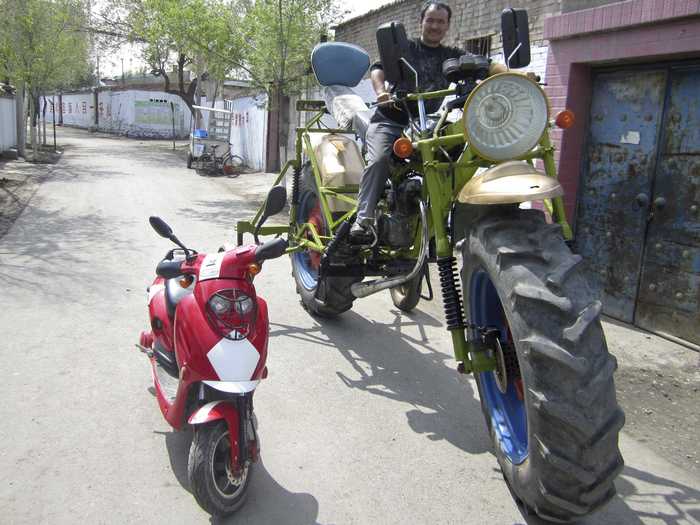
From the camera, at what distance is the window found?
8.29 meters

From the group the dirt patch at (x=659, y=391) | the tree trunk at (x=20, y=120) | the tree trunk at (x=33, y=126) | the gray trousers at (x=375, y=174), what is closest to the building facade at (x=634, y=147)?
the dirt patch at (x=659, y=391)

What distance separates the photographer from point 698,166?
16.8ft

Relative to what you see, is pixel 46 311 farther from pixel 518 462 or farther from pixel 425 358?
pixel 518 462

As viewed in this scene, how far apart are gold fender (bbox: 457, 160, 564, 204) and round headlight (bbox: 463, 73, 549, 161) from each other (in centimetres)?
11

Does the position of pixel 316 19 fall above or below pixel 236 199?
above

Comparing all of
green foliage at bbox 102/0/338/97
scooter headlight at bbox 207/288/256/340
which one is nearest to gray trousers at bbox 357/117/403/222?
scooter headlight at bbox 207/288/256/340

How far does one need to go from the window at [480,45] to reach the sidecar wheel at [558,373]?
6.23 metres

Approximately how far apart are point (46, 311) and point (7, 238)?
3.46 meters

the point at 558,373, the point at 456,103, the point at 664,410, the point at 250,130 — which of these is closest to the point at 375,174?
the point at 456,103

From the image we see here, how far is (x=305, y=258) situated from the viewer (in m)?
6.09

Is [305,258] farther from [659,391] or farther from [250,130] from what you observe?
[250,130]

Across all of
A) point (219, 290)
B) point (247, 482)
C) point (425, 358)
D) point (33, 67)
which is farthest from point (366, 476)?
point (33, 67)

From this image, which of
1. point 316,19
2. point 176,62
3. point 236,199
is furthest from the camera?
point 176,62

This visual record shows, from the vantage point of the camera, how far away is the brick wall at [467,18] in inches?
282
